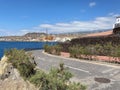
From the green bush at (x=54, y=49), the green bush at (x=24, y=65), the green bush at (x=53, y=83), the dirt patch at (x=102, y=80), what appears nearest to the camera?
the green bush at (x=53, y=83)

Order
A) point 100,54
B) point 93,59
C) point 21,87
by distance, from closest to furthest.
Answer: point 21,87
point 93,59
point 100,54

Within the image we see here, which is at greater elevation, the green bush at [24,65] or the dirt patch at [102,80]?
the green bush at [24,65]

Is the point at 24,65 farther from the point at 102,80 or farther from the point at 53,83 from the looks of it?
the point at 102,80

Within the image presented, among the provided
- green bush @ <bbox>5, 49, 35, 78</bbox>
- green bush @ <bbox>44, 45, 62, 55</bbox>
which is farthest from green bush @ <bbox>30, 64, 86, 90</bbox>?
green bush @ <bbox>44, 45, 62, 55</bbox>

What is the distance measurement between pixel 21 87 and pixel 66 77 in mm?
2341

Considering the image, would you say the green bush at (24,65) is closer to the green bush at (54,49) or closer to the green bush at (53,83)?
the green bush at (53,83)

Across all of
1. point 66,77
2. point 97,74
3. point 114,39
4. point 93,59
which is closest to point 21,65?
point 66,77

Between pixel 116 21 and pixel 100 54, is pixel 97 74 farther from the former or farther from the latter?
pixel 116 21

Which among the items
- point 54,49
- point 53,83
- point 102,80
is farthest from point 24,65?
point 54,49

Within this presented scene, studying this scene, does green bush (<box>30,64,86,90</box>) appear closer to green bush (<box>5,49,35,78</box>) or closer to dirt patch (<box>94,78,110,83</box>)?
green bush (<box>5,49,35,78</box>)

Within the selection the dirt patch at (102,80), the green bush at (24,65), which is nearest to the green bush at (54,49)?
the dirt patch at (102,80)

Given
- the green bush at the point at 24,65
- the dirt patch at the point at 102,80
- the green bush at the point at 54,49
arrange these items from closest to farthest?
the green bush at the point at 24,65 → the dirt patch at the point at 102,80 → the green bush at the point at 54,49

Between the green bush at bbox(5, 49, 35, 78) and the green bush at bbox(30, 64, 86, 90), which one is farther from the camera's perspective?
the green bush at bbox(5, 49, 35, 78)

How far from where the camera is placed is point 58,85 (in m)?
6.79
